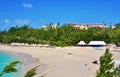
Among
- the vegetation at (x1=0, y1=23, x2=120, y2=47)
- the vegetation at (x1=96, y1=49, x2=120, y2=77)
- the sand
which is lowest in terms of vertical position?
the sand

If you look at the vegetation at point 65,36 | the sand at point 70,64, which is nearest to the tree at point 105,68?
the sand at point 70,64

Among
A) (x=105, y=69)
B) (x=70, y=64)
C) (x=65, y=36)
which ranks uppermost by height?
(x=65, y=36)

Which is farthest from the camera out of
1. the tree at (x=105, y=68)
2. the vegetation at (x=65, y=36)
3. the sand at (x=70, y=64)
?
the vegetation at (x=65, y=36)

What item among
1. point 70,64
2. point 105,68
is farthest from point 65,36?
point 105,68

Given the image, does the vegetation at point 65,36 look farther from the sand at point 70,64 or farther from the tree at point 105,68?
the tree at point 105,68

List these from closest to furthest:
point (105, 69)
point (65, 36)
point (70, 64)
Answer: point (105, 69)
point (70, 64)
point (65, 36)

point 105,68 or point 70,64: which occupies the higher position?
point 105,68

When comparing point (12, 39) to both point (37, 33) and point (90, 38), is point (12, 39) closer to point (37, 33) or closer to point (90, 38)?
point (37, 33)

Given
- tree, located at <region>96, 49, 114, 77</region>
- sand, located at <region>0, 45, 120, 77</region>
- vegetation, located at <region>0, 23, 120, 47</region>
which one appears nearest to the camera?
tree, located at <region>96, 49, 114, 77</region>

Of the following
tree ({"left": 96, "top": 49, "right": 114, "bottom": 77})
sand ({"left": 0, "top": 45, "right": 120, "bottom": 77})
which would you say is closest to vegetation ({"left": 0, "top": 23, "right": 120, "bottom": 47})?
sand ({"left": 0, "top": 45, "right": 120, "bottom": 77})

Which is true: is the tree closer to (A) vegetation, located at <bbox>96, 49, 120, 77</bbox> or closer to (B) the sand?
(A) vegetation, located at <bbox>96, 49, 120, 77</bbox>

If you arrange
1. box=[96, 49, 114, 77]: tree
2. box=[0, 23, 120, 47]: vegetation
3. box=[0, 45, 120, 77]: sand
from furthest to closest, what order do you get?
box=[0, 23, 120, 47]: vegetation < box=[0, 45, 120, 77]: sand < box=[96, 49, 114, 77]: tree

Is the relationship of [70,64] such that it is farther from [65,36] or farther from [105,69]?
[65,36]

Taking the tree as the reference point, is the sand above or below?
below
